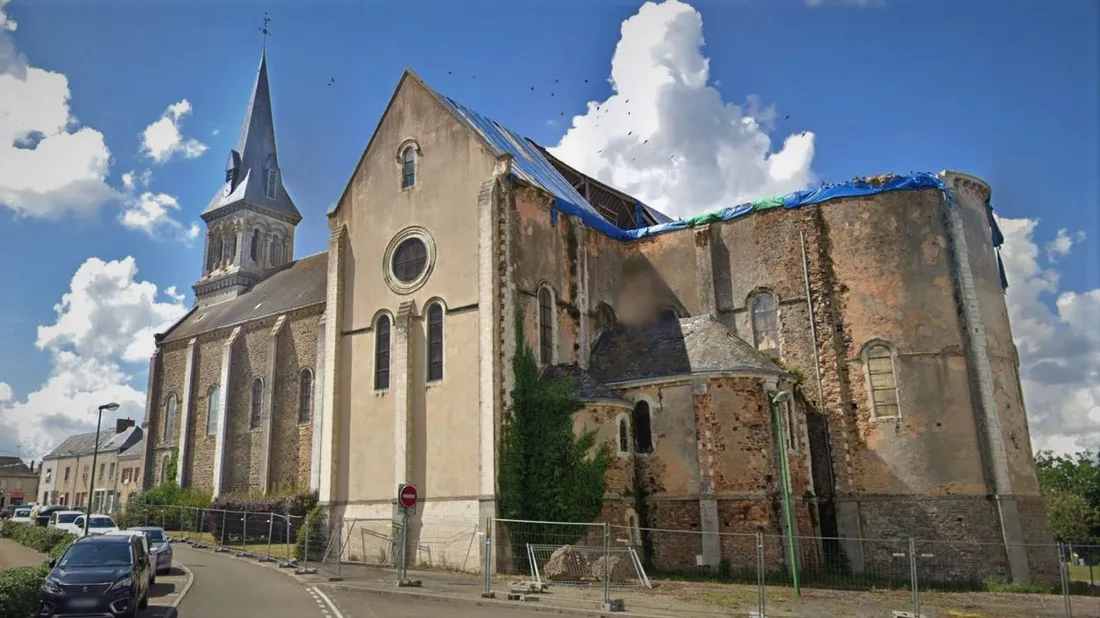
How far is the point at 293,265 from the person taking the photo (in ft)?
152

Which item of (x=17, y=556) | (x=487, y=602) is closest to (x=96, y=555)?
(x=487, y=602)

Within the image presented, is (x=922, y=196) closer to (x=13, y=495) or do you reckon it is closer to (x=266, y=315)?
(x=266, y=315)

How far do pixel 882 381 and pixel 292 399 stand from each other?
2576 centimetres

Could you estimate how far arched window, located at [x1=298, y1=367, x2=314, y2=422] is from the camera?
118ft

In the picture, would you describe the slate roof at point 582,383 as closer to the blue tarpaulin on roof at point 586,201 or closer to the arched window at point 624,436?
the arched window at point 624,436

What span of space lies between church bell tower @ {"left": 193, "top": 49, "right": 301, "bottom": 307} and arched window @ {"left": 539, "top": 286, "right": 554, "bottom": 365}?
28.6 meters

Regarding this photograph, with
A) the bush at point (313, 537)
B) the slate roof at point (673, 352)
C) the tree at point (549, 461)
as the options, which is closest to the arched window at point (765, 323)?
the slate roof at point (673, 352)

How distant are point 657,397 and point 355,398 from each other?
1038 centimetres

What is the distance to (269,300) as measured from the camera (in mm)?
42188

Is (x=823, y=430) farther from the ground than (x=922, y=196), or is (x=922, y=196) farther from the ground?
(x=922, y=196)

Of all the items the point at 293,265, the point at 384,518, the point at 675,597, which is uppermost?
the point at 293,265

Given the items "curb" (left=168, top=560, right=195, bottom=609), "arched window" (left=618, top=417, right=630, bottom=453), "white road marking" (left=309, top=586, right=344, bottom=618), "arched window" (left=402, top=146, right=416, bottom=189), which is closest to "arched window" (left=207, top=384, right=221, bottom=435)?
"curb" (left=168, top=560, right=195, bottom=609)

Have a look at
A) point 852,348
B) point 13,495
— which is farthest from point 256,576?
point 13,495

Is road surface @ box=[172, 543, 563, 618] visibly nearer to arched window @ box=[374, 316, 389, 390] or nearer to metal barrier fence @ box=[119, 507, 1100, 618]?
metal barrier fence @ box=[119, 507, 1100, 618]
